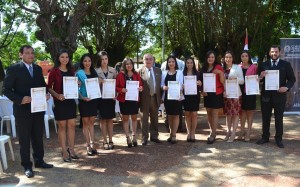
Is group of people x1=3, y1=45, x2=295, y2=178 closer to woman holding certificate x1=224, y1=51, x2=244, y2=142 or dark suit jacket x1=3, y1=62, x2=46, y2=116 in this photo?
woman holding certificate x1=224, y1=51, x2=244, y2=142

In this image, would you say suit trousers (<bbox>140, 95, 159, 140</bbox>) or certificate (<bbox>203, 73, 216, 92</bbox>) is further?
suit trousers (<bbox>140, 95, 159, 140</bbox>)

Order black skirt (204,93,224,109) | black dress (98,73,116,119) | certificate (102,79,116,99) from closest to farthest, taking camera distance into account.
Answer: certificate (102,79,116,99) < black dress (98,73,116,119) < black skirt (204,93,224,109)

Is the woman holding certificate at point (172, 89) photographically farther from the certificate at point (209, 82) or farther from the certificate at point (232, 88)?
the certificate at point (232, 88)

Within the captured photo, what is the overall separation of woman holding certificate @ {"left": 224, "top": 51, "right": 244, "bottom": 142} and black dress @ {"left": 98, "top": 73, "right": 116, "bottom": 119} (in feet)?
7.82

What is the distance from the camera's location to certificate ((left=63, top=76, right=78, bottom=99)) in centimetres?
588

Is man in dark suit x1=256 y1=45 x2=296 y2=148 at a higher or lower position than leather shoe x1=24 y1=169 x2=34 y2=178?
higher

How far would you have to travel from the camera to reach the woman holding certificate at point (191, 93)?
7.09 metres

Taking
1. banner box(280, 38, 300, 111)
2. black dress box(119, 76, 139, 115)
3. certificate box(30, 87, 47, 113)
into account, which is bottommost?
black dress box(119, 76, 139, 115)

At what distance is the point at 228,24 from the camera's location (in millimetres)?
17531

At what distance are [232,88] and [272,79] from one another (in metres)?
0.80

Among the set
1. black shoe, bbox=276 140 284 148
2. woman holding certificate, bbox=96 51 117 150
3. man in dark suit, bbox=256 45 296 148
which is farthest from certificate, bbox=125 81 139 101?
black shoe, bbox=276 140 284 148

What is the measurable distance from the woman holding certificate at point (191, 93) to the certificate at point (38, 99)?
2916 millimetres

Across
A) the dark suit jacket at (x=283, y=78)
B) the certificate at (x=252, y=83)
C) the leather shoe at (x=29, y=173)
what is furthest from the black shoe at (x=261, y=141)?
the leather shoe at (x=29, y=173)

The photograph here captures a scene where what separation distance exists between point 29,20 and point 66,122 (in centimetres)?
1227
